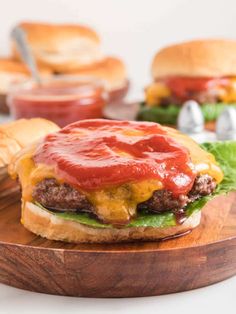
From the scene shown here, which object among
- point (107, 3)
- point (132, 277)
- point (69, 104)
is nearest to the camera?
point (132, 277)

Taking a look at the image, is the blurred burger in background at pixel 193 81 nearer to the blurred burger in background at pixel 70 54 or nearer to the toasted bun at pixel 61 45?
the blurred burger in background at pixel 70 54

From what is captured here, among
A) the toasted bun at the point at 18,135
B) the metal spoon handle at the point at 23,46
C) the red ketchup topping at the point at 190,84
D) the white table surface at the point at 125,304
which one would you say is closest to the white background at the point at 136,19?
the metal spoon handle at the point at 23,46

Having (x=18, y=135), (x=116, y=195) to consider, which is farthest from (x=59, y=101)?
(x=116, y=195)

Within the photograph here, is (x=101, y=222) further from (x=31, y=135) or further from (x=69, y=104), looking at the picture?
(x=69, y=104)

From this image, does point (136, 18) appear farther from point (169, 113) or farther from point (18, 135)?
point (18, 135)

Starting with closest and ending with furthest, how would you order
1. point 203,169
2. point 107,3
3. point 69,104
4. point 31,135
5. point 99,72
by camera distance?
1. point 203,169
2. point 31,135
3. point 69,104
4. point 99,72
5. point 107,3

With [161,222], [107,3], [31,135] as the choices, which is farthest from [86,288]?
[107,3]
